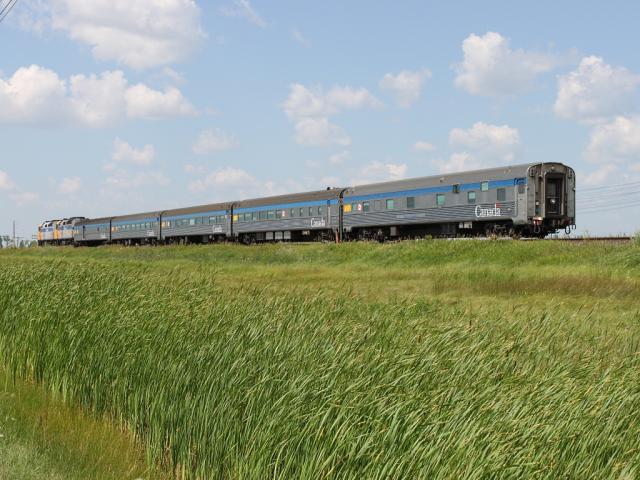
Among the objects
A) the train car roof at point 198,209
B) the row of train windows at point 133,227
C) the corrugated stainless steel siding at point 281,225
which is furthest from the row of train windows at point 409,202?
the row of train windows at point 133,227

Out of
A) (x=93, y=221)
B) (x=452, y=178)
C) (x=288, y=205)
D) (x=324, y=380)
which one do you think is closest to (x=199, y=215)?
(x=288, y=205)

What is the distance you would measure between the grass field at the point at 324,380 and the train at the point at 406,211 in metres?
19.9

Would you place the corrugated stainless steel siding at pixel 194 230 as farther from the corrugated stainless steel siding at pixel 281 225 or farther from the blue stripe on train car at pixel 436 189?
the blue stripe on train car at pixel 436 189

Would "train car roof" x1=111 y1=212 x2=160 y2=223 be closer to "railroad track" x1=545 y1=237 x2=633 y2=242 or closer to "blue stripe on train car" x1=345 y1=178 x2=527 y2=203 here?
"blue stripe on train car" x1=345 y1=178 x2=527 y2=203

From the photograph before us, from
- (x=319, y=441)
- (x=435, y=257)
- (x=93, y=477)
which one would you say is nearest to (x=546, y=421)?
(x=319, y=441)

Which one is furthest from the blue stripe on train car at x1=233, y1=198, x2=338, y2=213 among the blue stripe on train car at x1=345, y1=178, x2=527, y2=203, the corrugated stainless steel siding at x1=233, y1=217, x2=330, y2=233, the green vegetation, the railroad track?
the green vegetation

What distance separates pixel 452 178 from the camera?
118 feet

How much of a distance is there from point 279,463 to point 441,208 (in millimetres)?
31765

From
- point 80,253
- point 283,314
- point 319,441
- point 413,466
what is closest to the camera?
point 413,466

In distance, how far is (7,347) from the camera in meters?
11.3

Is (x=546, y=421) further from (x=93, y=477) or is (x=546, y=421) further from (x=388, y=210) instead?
(x=388, y=210)

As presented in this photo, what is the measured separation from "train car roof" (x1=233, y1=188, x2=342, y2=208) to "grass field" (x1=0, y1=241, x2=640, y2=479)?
106 ft

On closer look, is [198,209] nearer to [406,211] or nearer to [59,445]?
[406,211]

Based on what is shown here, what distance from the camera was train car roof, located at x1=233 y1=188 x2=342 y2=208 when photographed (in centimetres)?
4578
